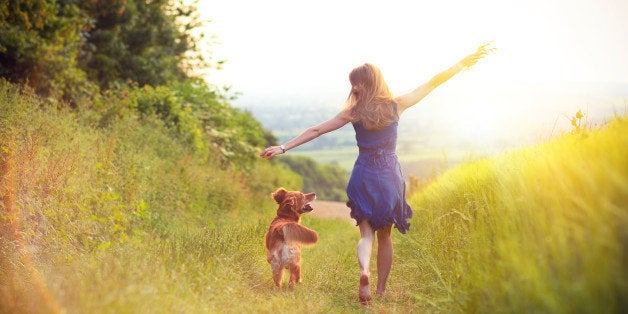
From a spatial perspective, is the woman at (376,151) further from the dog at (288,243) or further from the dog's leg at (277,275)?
the dog's leg at (277,275)

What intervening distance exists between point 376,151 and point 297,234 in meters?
1.12

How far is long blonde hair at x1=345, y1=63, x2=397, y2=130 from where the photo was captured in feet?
17.3

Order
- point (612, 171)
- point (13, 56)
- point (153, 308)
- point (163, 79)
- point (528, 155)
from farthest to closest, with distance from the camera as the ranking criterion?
point (163, 79) → point (13, 56) → point (528, 155) → point (153, 308) → point (612, 171)

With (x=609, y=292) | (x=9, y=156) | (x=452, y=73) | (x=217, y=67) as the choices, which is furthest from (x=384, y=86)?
(x=217, y=67)

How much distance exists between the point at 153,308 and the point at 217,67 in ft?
63.9

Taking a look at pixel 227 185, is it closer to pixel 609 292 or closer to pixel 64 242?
pixel 64 242

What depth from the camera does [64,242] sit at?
5.57 meters

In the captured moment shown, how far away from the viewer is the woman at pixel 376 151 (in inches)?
209

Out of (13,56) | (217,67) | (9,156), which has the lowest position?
(9,156)

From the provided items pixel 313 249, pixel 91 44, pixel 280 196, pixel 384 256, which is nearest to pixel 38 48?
pixel 91 44

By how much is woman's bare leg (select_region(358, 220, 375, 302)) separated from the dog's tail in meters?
0.48

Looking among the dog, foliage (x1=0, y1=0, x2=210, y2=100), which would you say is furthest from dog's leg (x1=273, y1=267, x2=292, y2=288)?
foliage (x1=0, y1=0, x2=210, y2=100)

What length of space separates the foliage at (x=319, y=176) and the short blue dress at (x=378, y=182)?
1570 inches

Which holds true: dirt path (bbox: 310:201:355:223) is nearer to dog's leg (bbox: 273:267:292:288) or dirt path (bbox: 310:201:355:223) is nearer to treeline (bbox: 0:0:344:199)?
treeline (bbox: 0:0:344:199)
